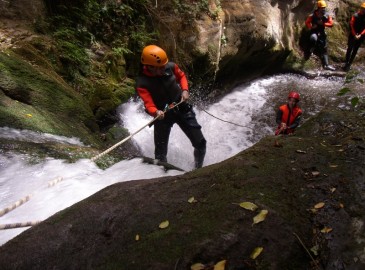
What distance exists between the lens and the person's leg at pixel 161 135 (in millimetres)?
5555

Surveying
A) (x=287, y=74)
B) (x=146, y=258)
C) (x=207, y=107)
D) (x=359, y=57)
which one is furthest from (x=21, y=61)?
(x=359, y=57)

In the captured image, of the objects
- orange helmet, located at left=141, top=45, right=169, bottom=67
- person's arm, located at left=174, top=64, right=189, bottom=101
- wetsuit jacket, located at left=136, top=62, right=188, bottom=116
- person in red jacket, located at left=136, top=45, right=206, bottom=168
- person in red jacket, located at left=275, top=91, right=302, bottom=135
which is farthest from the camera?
person in red jacket, located at left=275, top=91, right=302, bottom=135

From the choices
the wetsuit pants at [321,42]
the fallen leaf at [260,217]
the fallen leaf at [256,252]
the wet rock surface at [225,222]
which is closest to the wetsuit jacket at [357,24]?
the wetsuit pants at [321,42]

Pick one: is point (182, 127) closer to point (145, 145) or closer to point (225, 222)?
point (145, 145)

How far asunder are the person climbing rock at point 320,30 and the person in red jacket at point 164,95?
361 inches

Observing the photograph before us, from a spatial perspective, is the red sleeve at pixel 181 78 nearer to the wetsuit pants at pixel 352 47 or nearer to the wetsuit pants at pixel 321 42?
the wetsuit pants at pixel 352 47

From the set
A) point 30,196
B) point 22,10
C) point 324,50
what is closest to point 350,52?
point 324,50

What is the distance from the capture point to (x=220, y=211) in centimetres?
197

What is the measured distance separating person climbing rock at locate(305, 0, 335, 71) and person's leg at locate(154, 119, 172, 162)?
943 centimetres

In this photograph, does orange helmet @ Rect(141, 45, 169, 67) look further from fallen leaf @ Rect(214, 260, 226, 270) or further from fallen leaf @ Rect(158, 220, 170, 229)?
fallen leaf @ Rect(214, 260, 226, 270)

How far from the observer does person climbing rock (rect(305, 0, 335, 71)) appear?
40.1ft

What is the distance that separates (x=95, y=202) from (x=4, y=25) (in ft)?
16.0

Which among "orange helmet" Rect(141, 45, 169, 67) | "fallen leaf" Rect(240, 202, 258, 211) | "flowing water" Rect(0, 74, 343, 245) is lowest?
"flowing water" Rect(0, 74, 343, 245)

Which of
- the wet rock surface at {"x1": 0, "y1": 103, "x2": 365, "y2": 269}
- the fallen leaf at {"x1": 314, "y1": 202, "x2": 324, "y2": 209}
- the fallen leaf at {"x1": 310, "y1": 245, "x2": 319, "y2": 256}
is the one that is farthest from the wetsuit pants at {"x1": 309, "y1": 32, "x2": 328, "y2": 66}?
the fallen leaf at {"x1": 310, "y1": 245, "x2": 319, "y2": 256}
